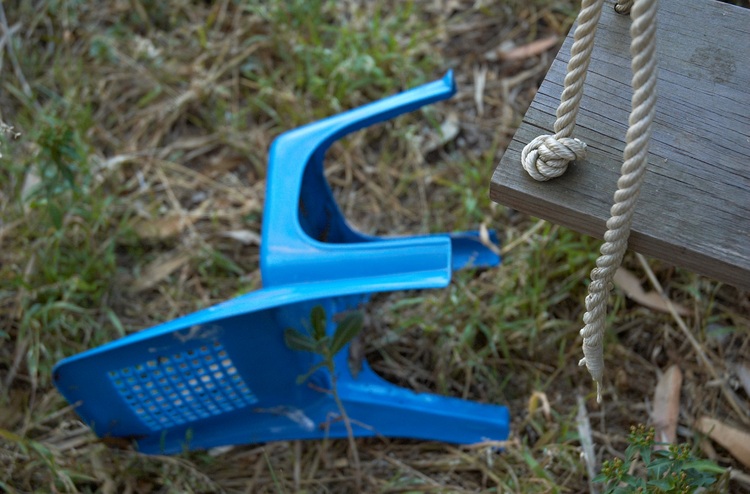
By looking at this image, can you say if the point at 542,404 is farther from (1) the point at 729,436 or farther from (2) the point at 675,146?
(2) the point at 675,146

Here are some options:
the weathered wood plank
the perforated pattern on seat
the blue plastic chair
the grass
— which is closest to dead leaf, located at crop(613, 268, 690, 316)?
the grass

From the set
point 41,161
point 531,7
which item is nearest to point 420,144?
point 531,7

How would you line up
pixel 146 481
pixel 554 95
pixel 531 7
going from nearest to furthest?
pixel 554 95, pixel 146 481, pixel 531 7

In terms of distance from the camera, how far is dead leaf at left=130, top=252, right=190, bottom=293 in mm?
1699

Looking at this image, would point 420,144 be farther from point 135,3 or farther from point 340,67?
point 135,3

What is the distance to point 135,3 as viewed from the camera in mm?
2148

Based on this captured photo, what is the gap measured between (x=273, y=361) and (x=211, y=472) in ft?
0.89

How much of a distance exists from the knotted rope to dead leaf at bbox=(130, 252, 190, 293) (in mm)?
1004

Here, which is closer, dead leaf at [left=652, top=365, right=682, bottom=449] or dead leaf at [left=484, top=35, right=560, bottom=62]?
dead leaf at [left=652, top=365, right=682, bottom=449]

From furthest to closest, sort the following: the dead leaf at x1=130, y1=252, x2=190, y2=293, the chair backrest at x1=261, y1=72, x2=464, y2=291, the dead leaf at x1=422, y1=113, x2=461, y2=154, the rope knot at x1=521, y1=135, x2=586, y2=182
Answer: the dead leaf at x1=422, y1=113, x2=461, y2=154
the dead leaf at x1=130, y1=252, x2=190, y2=293
the chair backrest at x1=261, y1=72, x2=464, y2=291
the rope knot at x1=521, y1=135, x2=586, y2=182

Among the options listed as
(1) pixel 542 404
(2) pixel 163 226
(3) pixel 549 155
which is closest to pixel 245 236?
(2) pixel 163 226

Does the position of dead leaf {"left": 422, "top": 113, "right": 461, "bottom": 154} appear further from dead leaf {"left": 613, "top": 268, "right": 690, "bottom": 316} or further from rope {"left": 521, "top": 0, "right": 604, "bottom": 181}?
rope {"left": 521, "top": 0, "right": 604, "bottom": 181}

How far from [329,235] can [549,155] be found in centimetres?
75

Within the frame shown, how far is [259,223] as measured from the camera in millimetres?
1772
